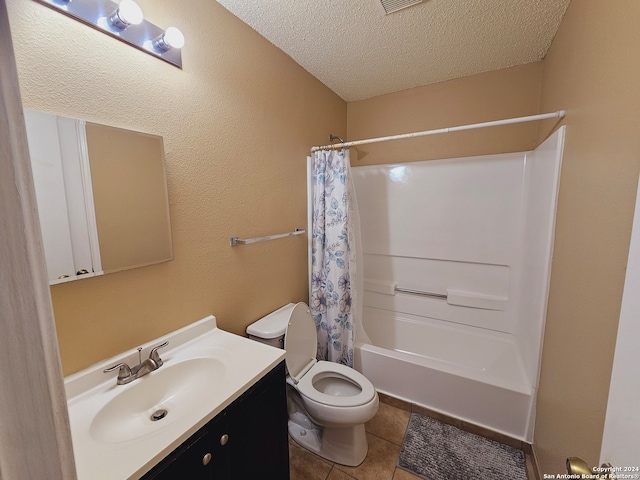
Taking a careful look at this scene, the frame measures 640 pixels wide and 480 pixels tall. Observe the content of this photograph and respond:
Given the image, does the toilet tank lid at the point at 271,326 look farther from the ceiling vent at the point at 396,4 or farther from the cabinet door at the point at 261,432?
Answer: the ceiling vent at the point at 396,4

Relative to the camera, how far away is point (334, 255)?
198 centimetres

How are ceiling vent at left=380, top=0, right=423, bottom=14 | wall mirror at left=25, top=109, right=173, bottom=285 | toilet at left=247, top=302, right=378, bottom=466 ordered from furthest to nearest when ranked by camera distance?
toilet at left=247, top=302, right=378, bottom=466, ceiling vent at left=380, top=0, right=423, bottom=14, wall mirror at left=25, top=109, right=173, bottom=285

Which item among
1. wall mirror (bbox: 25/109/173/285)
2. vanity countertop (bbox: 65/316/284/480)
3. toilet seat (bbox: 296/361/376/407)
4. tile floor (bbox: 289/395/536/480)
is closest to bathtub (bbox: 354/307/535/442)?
tile floor (bbox: 289/395/536/480)

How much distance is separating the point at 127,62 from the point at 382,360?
2.13 metres

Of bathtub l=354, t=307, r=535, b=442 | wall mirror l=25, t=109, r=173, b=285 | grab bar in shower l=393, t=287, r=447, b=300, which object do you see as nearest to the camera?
wall mirror l=25, t=109, r=173, b=285

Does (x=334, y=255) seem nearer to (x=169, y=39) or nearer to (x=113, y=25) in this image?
(x=169, y=39)

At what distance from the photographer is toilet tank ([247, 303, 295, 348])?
59.0 inches

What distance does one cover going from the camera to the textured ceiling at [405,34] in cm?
138

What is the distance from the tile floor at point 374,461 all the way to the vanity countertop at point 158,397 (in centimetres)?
A: 88

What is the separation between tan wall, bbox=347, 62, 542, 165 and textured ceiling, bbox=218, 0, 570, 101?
0.37ft

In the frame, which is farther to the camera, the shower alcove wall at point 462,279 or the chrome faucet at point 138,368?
the shower alcove wall at point 462,279

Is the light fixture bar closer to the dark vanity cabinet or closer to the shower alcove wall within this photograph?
the dark vanity cabinet

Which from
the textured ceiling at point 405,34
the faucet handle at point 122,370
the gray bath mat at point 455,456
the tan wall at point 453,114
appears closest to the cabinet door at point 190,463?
the faucet handle at point 122,370

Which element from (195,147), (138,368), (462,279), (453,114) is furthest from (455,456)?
(453,114)
